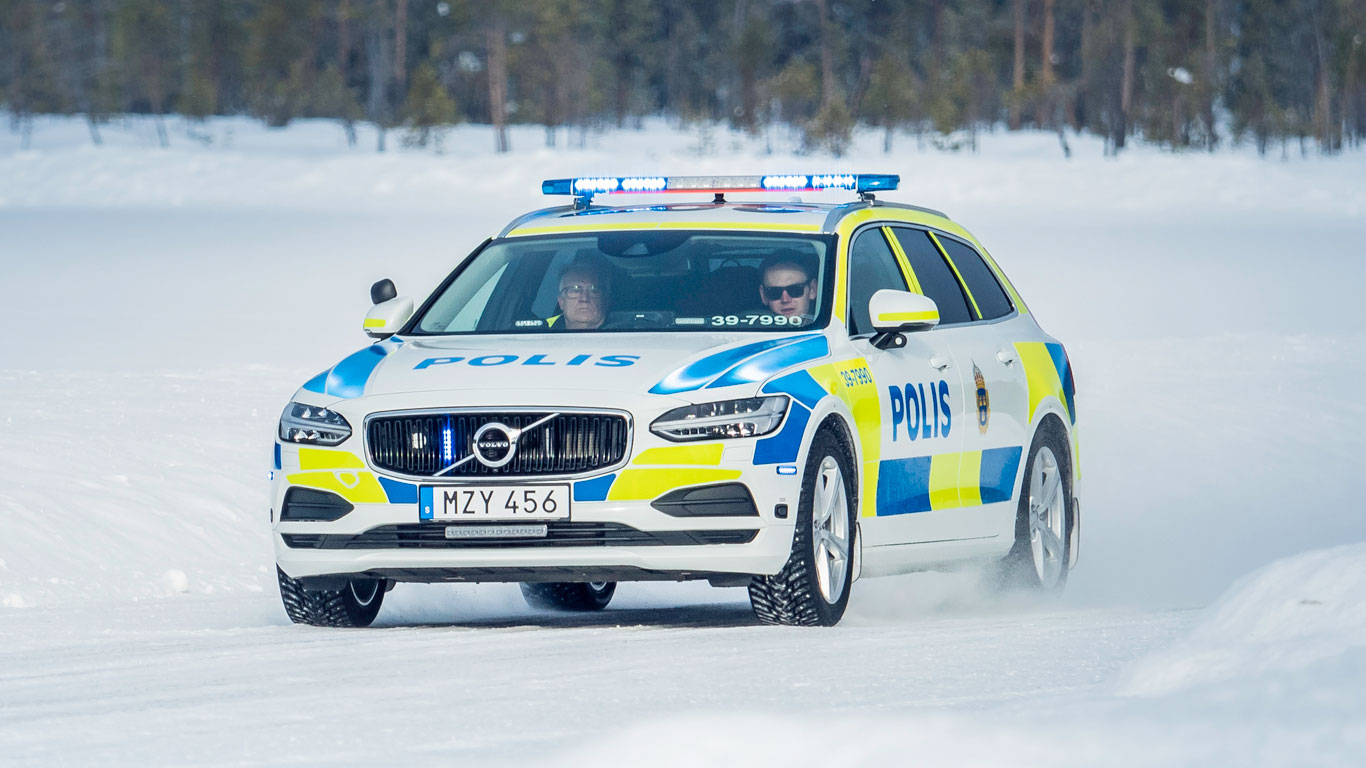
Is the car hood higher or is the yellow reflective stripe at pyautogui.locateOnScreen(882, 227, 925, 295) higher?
the yellow reflective stripe at pyautogui.locateOnScreen(882, 227, 925, 295)

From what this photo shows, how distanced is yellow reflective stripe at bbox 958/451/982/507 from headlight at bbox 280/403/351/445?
8.10ft

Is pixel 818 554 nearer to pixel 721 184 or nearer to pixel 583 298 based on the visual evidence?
pixel 583 298

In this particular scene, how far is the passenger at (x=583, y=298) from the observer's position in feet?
27.4

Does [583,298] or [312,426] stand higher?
[583,298]

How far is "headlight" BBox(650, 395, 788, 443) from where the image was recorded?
23.7ft

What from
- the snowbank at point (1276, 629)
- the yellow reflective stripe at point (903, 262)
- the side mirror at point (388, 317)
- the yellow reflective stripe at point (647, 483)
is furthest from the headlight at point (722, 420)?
the yellow reflective stripe at point (903, 262)

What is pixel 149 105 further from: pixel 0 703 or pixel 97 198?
pixel 0 703

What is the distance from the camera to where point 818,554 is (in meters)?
7.54

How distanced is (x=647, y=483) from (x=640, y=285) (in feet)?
4.59

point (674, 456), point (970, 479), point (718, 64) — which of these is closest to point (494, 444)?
point (674, 456)

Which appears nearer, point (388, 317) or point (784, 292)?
point (784, 292)

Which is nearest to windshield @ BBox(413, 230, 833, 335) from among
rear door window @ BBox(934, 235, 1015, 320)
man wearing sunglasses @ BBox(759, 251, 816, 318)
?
man wearing sunglasses @ BBox(759, 251, 816, 318)

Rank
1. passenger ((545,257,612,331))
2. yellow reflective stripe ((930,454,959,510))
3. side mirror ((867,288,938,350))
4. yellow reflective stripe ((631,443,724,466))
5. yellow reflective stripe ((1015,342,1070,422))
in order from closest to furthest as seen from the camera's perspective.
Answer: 1. yellow reflective stripe ((631,443,724,466))
2. side mirror ((867,288,938,350))
3. passenger ((545,257,612,331))
4. yellow reflective stripe ((930,454,959,510))
5. yellow reflective stripe ((1015,342,1070,422))

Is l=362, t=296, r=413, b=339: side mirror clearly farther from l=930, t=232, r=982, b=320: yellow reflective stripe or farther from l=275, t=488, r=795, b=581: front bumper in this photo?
l=930, t=232, r=982, b=320: yellow reflective stripe
